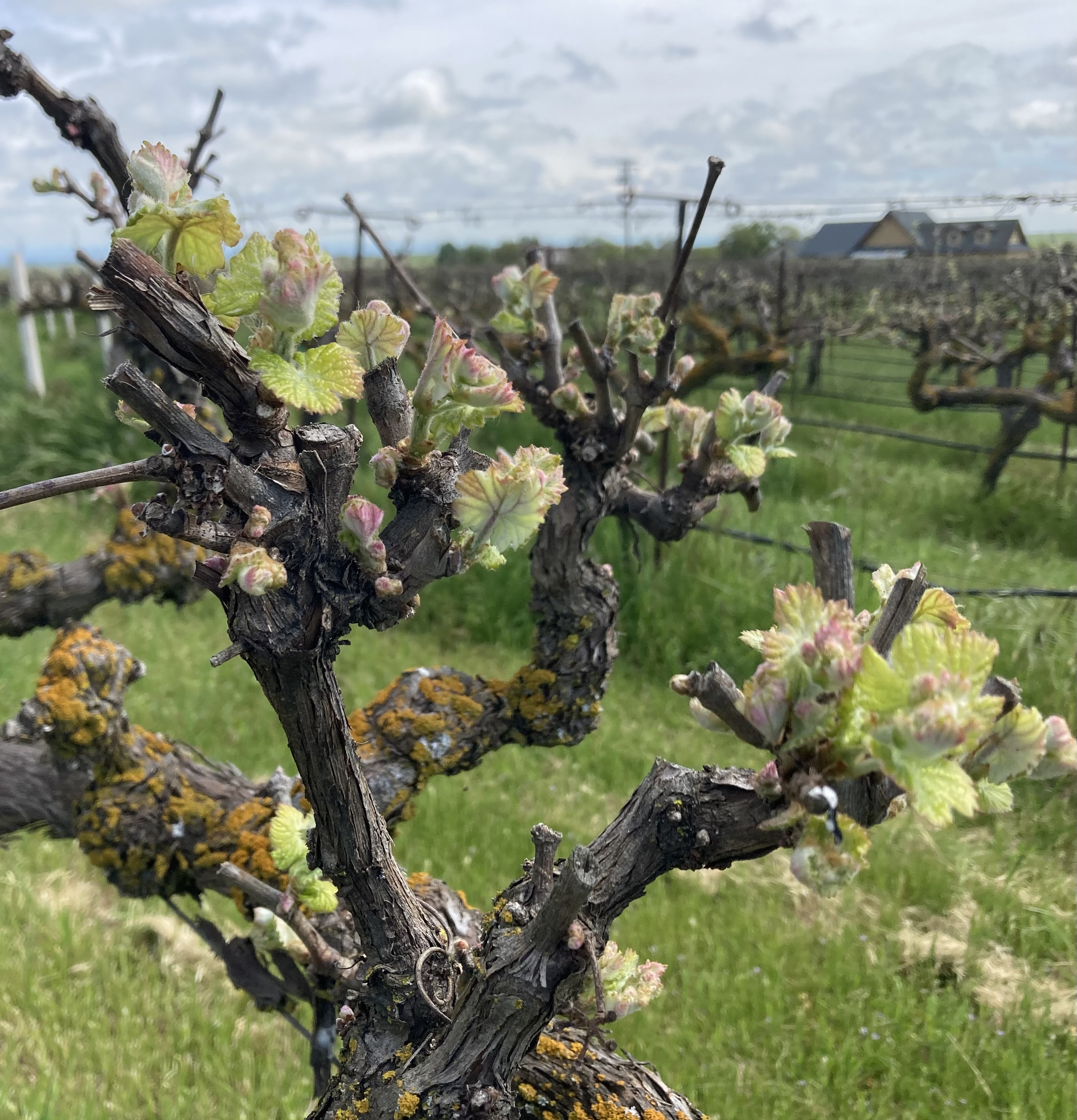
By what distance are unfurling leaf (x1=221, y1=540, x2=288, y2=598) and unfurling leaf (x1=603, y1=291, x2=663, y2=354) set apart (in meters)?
1.29

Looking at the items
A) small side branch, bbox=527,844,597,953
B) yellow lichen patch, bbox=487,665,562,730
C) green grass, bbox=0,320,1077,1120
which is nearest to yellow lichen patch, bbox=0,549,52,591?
green grass, bbox=0,320,1077,1120

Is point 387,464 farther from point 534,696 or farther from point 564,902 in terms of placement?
point 534,696

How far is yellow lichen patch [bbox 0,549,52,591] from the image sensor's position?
3.04 m

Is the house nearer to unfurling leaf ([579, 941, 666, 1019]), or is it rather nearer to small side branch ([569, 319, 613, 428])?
small side branch ([569, 319, 613, 428])

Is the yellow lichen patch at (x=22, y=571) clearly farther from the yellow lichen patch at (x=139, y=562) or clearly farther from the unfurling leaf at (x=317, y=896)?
the unfurling leaf at (x=317, y=896)

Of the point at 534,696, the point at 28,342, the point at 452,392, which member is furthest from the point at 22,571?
the point at 28,342

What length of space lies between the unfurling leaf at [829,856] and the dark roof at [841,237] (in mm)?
5208

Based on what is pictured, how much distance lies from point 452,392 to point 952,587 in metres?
4.87

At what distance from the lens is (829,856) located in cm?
76

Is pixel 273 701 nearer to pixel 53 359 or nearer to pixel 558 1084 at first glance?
pixel 558 1084

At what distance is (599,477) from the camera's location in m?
2.20

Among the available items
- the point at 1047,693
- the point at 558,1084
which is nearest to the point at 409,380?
the point at 1047,693

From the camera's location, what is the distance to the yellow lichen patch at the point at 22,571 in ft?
9.98

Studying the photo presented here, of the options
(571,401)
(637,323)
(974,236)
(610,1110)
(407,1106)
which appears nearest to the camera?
(407,1106)
